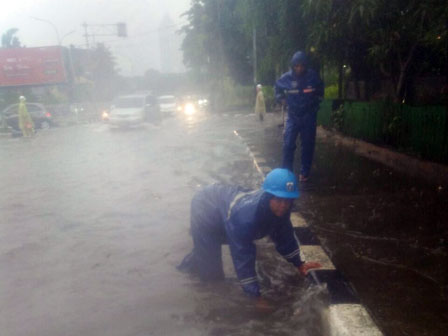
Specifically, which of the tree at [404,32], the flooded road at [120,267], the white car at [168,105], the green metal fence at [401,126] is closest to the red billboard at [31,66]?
the white car at [168,105]

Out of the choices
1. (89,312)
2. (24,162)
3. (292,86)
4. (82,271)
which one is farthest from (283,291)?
(24,162)

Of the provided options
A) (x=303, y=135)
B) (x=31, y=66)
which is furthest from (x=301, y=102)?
(x=31, y=66)

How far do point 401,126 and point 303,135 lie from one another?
84.3 inches

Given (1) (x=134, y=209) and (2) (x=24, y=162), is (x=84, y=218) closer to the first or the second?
(1) (x=134, y=209)

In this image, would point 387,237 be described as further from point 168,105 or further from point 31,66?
point 31,66

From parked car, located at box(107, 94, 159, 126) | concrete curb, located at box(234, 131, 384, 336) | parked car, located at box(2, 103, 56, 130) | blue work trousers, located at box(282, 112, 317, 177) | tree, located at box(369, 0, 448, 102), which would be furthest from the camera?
parked car, located at box(2, 103, 56, 130)

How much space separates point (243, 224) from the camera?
10.0ft

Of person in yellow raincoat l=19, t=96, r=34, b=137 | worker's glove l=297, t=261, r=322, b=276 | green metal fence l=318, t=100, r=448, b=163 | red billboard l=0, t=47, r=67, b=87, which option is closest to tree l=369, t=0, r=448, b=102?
green metal fence l=318, t=100, r=448, b=163

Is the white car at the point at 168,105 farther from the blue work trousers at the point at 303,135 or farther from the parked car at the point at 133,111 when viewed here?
the blue work trousers at the point at 303,135

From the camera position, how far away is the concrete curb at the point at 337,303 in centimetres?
285

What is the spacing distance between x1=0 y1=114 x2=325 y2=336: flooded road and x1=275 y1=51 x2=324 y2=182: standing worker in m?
1.06

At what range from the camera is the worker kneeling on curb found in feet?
9.96

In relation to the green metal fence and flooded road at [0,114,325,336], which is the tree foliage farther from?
flooded road at [0,114,325,336]

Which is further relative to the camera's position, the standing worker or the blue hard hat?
the standing worker
